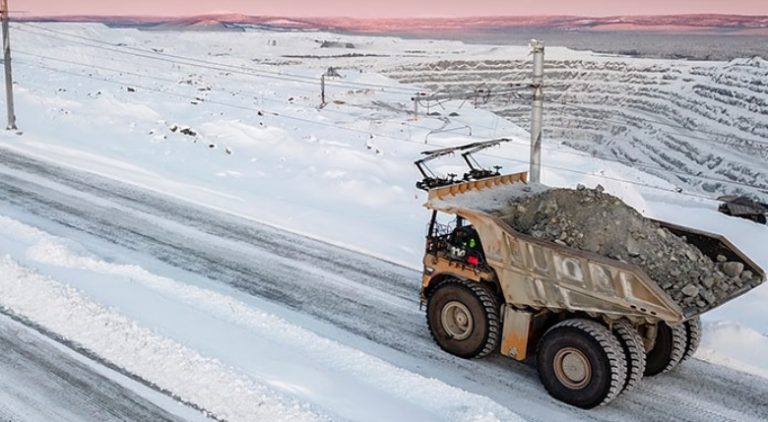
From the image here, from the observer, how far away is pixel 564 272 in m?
8.31

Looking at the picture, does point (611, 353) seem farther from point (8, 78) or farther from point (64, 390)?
point (8, 78)

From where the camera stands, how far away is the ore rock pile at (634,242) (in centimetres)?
851

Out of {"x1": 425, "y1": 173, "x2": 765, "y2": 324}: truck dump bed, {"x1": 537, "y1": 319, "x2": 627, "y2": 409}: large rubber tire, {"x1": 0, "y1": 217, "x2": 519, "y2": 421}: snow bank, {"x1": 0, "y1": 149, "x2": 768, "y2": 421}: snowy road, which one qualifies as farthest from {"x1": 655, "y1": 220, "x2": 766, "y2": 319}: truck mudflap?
{"x1": 0, "y1": 217, "x2": 519, "y2": 421}: snow bank

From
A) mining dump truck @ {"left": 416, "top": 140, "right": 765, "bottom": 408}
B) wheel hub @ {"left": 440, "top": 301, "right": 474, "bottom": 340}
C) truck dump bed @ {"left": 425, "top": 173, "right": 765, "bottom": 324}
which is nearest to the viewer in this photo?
truck dump bed @ {"left": 425, "top": 173, "right": 765, "bottom": 324}

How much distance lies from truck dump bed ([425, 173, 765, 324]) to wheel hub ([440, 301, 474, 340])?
0.75 meters

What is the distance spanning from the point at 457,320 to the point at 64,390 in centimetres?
502

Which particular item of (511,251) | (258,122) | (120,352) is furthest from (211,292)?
(258,122)

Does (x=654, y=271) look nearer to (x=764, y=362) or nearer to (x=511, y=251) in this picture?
(x=511, y=251)

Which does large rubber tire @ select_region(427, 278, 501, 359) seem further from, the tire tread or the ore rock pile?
the tire tread

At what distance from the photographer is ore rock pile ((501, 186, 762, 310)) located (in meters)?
8.51

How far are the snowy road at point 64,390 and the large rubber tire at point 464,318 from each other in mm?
3542

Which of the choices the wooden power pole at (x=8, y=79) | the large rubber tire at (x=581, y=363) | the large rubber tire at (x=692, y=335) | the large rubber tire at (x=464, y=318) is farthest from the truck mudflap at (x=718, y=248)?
the wooden power pole at (x=8, y=79)

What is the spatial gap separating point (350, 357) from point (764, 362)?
5.70 m

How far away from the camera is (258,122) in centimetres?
2708
